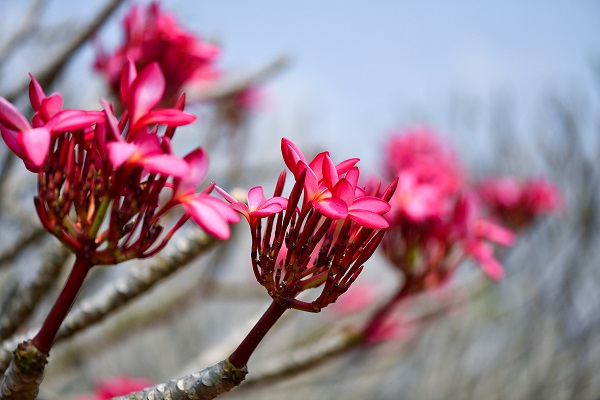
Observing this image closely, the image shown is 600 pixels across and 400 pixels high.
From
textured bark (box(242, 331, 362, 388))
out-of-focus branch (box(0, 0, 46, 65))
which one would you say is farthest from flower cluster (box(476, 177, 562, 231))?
out-of-focus branch (box(0, 0, 46, 65))

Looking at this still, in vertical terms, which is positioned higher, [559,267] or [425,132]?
[425,132]

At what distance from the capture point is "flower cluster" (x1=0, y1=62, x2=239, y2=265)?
0.68 meters

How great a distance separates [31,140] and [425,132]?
2.29 metres

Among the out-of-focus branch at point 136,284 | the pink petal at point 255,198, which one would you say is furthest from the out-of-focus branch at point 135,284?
the pink petal at point 255,198

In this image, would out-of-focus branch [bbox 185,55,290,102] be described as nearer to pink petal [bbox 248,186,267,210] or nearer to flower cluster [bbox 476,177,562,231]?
flower cluster [bbox 476,177,562,231]

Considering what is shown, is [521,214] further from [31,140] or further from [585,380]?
[585,380]

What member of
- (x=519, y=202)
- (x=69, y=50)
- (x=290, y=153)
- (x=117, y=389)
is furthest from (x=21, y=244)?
(x=519, y=202)

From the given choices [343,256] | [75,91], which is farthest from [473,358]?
[343,256]

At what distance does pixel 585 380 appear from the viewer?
482 cm

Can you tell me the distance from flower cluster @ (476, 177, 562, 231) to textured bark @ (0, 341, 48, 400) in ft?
7.48

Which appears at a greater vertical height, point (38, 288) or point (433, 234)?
point (38, 288)

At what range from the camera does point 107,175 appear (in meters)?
0.70

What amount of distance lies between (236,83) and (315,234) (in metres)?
1.60

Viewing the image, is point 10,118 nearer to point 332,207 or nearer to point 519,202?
point 332,207
